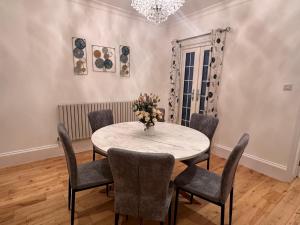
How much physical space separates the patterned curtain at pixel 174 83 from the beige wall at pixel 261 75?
902 mm

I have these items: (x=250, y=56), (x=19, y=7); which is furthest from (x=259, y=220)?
(x=19, y=7)

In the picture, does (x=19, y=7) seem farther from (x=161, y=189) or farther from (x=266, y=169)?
(x=266, y=169)

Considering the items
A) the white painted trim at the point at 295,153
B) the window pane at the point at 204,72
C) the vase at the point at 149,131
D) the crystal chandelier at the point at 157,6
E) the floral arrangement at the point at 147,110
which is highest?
the crystal chandelier at the point at 157,6

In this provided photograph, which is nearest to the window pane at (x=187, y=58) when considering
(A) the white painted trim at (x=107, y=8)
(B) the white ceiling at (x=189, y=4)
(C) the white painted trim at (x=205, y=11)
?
(C) the white painted trim at (x=205, y=11)

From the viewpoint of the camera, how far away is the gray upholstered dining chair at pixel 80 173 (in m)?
1.43

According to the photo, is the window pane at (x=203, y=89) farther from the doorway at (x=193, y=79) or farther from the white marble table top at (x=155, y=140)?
the white marble table top at (x=155, y=140)

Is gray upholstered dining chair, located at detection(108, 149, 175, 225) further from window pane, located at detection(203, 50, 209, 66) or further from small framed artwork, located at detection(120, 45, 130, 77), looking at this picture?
window pane, located at detection(203, 50, 209, 66)

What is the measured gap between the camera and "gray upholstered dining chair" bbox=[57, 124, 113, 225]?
1.43m

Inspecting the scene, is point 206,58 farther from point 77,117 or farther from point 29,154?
point 29,154

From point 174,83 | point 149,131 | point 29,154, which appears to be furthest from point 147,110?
point 174,83

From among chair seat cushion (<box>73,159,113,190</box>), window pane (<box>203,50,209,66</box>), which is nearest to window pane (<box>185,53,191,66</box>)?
window pane (<box>203,50,209,66</box>)

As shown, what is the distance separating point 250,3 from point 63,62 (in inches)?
124

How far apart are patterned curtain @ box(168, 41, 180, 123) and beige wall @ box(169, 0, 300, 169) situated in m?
0.90

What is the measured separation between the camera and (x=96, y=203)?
6.31 feet
